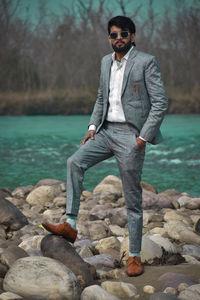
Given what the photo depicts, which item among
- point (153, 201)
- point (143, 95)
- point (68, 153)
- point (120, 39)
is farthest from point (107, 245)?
point (68, 153)

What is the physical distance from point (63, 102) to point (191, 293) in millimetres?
13605

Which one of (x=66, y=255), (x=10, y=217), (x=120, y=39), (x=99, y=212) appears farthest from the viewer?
(x=99, y=212)

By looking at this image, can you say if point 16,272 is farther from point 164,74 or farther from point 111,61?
point 164,74

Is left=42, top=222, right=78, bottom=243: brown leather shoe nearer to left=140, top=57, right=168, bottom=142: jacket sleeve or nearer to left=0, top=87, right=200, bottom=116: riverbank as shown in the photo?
left=140, top=57, right=168, bottom=142: jacket sleeve

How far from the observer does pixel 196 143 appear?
41.9ft

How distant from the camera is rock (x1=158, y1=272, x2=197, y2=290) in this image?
2.70m

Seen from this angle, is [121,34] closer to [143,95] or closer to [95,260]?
[143,95]

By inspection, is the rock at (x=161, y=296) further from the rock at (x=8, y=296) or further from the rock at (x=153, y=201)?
the rock at (x=153, y=201)

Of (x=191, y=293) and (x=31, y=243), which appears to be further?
(x=31, y=243)

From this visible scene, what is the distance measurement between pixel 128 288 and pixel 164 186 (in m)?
6.37

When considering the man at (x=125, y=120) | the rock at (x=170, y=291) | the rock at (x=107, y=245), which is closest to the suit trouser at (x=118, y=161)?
the man at (x=125, y=120)

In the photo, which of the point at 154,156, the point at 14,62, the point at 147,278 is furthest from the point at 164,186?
the point at 14,62

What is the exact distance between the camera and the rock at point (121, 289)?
2625 mm

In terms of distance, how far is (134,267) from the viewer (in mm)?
2885
